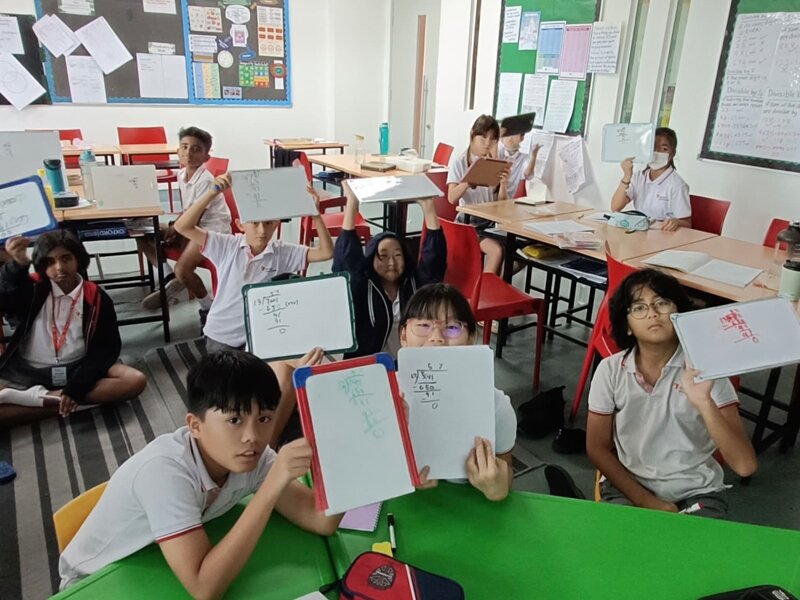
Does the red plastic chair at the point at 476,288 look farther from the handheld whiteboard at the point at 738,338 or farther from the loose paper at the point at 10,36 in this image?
the loose paper at the point at 10,36

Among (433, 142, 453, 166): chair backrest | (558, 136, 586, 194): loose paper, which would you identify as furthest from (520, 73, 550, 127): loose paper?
(433, 142, 453, 166): chair backrest

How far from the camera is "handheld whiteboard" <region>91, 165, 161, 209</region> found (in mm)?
3135

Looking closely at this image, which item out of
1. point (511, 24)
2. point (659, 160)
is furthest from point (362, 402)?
point (511, 24)

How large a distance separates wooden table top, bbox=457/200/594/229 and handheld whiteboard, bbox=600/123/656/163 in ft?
1.28

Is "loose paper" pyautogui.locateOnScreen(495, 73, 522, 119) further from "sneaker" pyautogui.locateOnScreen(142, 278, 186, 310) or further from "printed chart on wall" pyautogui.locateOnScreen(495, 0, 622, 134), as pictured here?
"sneaker" pyautogui.locateOnScreen(142, 278, 186, 310)

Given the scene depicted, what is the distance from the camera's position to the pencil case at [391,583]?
866 millimetres

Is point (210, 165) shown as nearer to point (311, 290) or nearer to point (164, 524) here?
point (311, 290)

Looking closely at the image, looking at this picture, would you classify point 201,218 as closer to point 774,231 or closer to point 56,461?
point 56,461

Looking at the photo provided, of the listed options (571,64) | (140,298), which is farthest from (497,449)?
(571,64)

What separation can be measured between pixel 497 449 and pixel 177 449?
A: 2.15 feet

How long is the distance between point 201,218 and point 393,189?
136cm

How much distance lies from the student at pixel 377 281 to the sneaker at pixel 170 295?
1746 millimetres

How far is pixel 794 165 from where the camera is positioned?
3.50 m

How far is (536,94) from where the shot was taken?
16.7 feet
